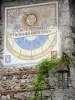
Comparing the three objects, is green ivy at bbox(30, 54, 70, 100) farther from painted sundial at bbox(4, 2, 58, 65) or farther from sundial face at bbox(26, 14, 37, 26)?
sundial face at bbox(26, 14, 37, 26)

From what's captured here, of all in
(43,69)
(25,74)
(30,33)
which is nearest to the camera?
(43,69)

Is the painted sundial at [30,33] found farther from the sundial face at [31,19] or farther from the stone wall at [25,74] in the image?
the stone wall at [25,74]

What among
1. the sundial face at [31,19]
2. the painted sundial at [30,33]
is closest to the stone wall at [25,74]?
the painted sundial at [30,33]

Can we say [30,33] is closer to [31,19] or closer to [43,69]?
[31,19]

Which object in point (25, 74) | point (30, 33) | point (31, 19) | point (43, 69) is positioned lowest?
point (25, 74)

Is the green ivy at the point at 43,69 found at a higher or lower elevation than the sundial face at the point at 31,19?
lower

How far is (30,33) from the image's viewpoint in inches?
474

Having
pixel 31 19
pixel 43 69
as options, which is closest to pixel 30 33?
pixel 31 19

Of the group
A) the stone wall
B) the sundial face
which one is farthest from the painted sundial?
the stone wall

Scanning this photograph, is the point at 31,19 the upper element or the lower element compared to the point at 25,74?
upper

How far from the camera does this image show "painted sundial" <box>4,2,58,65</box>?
38.8 feet

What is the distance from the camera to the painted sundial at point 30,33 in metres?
11.8

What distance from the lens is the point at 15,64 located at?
11.9 metres

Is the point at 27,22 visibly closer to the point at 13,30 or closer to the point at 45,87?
the point at 13,30
